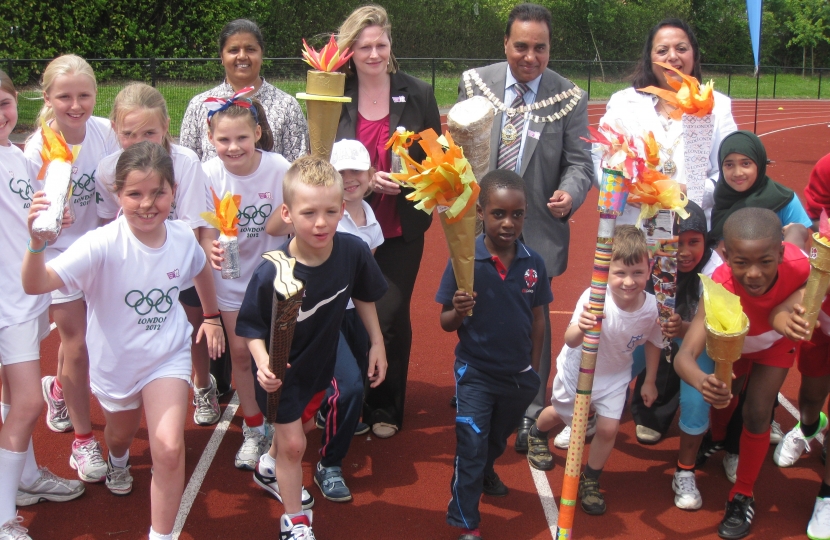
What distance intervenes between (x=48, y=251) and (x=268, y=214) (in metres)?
1.15

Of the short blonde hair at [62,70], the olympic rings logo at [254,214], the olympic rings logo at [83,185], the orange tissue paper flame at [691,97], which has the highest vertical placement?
the short blonde hair at [62,70]

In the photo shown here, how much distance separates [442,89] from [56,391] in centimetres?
1946

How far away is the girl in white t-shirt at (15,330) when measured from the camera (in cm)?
361

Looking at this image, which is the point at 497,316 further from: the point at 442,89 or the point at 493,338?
the point at 442,89

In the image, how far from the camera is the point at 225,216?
3.85 m

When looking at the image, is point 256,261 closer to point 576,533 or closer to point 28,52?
point 576,533

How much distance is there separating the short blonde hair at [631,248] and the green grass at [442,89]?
315 centimetres

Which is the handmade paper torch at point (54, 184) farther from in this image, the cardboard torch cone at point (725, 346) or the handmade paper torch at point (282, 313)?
the cardboard torch cone at point (725, 346)

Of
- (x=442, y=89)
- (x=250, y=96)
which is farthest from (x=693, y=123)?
(x=442, y=89)

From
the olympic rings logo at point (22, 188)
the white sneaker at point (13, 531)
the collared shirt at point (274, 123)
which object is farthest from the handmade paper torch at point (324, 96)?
the white sneaker at point (13, 531)

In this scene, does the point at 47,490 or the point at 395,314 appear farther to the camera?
the point at 395,314

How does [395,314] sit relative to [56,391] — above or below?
above

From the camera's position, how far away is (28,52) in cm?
2002

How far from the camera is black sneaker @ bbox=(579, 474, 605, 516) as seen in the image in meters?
4.03
